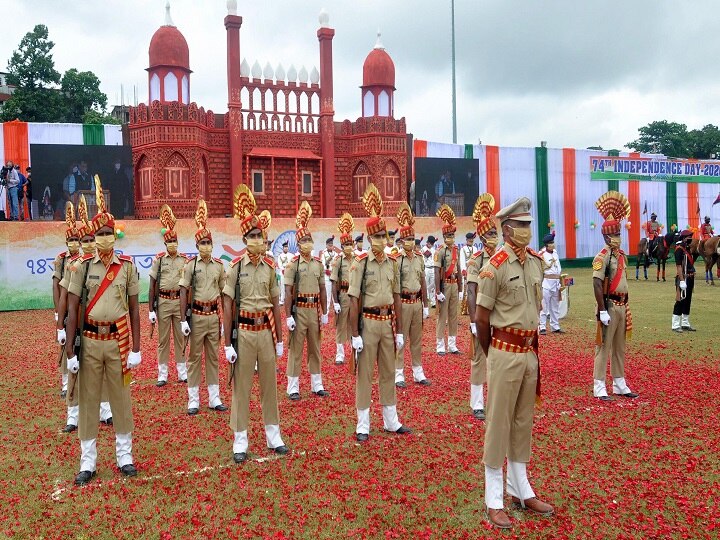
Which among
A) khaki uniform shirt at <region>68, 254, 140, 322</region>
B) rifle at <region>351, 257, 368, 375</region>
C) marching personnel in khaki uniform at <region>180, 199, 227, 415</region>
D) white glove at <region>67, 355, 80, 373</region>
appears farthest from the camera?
marching personnel in khaki uniform at <region>180, 199, 227, 415</region>

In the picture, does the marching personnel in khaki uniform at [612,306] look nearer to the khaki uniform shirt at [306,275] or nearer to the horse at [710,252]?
the khaki uniform shirt at [306,275]

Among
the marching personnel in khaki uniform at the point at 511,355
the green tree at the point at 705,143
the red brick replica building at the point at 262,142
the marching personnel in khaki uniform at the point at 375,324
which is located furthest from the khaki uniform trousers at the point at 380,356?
the green tree at the point at 705,143

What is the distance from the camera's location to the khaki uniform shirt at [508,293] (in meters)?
4.73

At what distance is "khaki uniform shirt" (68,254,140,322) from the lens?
5.70 meters

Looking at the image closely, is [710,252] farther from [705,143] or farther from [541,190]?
[705,143]

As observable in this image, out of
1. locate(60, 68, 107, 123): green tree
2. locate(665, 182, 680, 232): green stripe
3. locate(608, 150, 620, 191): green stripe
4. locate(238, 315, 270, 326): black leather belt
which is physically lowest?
locate(238, 315, 270, 326): black leather belt

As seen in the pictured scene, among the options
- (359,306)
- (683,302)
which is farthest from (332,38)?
(359,306)

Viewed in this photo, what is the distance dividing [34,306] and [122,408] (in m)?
14.7

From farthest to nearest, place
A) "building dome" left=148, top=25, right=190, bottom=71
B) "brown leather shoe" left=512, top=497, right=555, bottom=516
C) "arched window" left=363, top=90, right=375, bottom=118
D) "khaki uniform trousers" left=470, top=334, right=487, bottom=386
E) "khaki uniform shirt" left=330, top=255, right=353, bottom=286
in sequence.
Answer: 1. "arched window" left=363, top=90, right=375, bottom=118
2. "building dome" left=148, top=25, right=190, bottom=71
3. "khaki uniform shirt" left=330, top=255, right=353, bottom=286
4. "khaki uniform trousers" left=470, top=334, right=487, bottom=386
5. "brown leather shoe" left=512, top=497, right=555, bottom=516

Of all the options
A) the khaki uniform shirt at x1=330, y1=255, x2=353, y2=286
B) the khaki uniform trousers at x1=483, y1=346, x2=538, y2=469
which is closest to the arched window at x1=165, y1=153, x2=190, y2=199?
the khaki uniform shirt at x1=330, y1=255, x2=353, y2=286

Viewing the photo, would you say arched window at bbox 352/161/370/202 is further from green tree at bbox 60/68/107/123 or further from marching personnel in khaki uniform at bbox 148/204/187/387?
green tree at bbox 60/68/107/123

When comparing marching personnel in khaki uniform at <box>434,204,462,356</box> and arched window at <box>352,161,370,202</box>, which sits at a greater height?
arched window at <box>352,161,370,202</box>

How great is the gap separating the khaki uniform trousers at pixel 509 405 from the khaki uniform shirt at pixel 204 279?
448 cm

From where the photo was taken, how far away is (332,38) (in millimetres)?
26859
